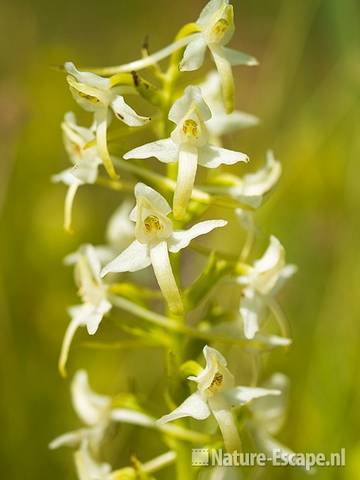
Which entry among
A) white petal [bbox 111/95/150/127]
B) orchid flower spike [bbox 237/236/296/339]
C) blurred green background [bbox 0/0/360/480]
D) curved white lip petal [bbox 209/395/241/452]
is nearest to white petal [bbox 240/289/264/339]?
orchid flower spike [bbox 237/236/296/339]

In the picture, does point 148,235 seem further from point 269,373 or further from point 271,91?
point 271,91

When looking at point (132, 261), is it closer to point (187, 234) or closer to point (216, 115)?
point (187, 234)

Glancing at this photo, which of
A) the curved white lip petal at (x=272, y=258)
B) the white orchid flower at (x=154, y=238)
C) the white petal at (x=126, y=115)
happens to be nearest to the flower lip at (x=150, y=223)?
the white orchid flower at (x=154, y=238)

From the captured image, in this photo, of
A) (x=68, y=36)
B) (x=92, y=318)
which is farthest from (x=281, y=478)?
(x=68, y=36)

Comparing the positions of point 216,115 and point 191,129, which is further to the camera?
point 216,115

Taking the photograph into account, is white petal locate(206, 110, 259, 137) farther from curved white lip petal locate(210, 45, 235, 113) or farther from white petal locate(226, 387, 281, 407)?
white petal locate(226, 387, 281, 407)

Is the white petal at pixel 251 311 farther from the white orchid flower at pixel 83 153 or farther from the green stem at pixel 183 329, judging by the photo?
the white orchid flower at pixel 83 153

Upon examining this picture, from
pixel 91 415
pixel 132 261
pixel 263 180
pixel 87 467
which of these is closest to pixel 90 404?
pixel 91 415

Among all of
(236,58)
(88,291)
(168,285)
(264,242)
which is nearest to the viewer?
(168,285)
